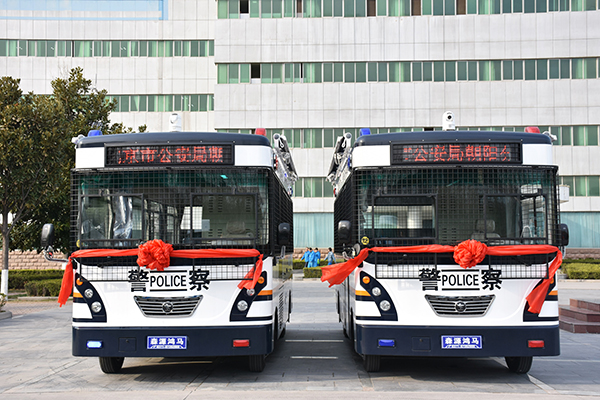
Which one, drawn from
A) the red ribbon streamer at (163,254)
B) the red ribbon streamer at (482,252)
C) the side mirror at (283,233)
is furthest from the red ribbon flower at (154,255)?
the red ribbon streamer at (482,252)

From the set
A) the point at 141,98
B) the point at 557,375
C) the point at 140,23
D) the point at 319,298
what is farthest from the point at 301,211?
the point at 557,375

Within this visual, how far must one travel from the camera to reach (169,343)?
304 inches

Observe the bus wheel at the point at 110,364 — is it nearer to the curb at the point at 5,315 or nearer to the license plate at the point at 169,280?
the license plate at the point at 169,280

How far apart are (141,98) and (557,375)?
39519 mm

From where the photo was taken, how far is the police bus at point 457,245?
7625 millimetres

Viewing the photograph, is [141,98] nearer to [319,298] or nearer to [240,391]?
[319,298]

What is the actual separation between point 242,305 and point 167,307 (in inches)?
35.5

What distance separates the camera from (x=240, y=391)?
764 centimetres

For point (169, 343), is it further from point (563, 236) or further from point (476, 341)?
point (563, 236)

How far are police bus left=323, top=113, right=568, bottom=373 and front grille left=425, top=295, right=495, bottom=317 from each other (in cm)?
1

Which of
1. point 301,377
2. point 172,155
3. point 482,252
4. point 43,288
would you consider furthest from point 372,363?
point 43,288

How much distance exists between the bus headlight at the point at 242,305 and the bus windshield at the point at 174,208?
2.29ft

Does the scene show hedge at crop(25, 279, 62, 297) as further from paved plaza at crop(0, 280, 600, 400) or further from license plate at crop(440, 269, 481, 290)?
license plate at crop(440, 269, 481, 290)

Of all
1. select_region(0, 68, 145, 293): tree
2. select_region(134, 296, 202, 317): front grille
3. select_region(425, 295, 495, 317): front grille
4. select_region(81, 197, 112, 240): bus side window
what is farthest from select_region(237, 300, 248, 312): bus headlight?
select_region(0, 68, 145, 293): tree
